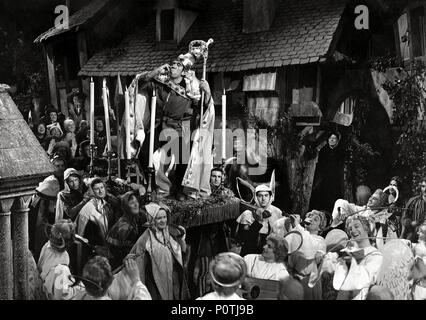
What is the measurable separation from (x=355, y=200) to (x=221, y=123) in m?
1.24

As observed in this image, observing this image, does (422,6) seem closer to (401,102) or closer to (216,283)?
(401,102)

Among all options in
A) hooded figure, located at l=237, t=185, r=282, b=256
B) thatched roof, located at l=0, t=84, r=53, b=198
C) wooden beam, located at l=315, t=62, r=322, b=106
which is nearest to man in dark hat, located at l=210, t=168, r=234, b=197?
hooded figure, located at l=237, t=185, r=282, b=256

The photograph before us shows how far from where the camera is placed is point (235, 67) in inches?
208

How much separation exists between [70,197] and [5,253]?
0.68m

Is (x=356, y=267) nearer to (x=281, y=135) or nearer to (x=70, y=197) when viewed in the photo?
(x=281, y=135)

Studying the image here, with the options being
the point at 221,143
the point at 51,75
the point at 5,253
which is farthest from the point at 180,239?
the point at 51,75

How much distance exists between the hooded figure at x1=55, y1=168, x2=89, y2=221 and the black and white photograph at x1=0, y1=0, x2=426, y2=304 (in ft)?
0.04

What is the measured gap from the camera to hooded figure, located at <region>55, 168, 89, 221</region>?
17.0ft

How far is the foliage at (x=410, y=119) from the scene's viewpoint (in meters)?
5.25

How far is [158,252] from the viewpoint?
16.7 feet

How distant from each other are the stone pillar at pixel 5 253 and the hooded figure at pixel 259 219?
1.76 m

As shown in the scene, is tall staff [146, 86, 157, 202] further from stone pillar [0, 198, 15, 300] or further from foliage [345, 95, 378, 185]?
foliage [345, 95, 378, 185]

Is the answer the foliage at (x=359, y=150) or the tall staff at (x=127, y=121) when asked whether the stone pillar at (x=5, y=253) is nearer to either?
the tall staff at (x=127, y=121)

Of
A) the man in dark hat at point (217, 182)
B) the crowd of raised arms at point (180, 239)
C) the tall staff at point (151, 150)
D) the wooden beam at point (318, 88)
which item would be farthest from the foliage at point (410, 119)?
the tall staff at point (151, 150)
